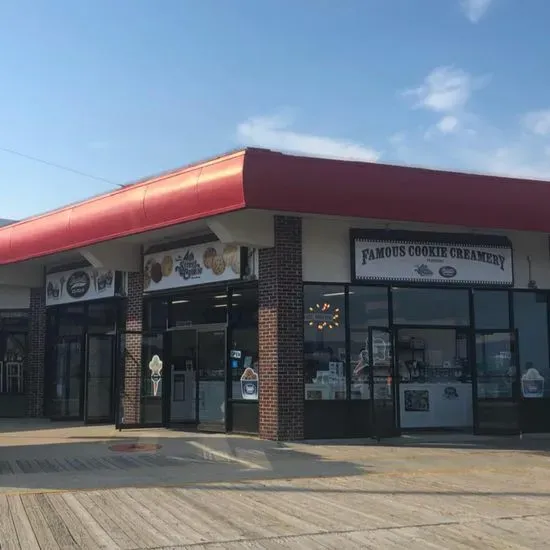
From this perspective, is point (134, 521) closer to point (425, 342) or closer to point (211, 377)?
point (211, 377)

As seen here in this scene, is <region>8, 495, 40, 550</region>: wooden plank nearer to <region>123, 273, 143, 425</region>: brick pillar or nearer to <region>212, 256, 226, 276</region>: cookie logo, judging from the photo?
<region>212, 256, 226, 276</region>: cookie logo

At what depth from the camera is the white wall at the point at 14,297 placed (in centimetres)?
2020

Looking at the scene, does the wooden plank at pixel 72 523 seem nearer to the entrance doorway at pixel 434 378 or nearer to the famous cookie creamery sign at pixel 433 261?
the famous cookie creamery sign at pixel 433 261

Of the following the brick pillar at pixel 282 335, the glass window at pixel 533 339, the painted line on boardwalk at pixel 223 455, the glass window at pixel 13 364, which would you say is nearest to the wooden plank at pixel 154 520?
the painted line on boardwalk at pixel 223 455

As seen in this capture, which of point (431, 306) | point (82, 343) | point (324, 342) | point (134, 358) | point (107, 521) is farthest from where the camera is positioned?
point (82, 343)

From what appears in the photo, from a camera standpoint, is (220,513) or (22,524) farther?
(220,513)

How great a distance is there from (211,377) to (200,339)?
0.85 meters

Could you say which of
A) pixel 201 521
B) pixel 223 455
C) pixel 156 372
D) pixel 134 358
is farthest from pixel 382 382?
pixel 201 521

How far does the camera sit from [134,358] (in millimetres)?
16469

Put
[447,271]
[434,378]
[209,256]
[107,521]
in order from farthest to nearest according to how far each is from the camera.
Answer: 1. [434,378]
2. [209,256]
3. [447,271]
4. [107,521]

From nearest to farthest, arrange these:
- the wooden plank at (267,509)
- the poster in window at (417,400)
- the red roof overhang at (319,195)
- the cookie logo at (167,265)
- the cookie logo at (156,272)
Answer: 1. the wooden plank at (267,509)
2. the red roof overhang at (319,195)
3. the poster in window at (417,400)
4. the cookie logo at (167,265)
5. the cookie logo at (156,272)

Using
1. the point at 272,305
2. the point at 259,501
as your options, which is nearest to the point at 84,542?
the point at 259,501

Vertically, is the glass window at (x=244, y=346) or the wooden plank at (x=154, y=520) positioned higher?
the glass window at (x=244, y=346)

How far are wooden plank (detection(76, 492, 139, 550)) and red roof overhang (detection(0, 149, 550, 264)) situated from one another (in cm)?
560
